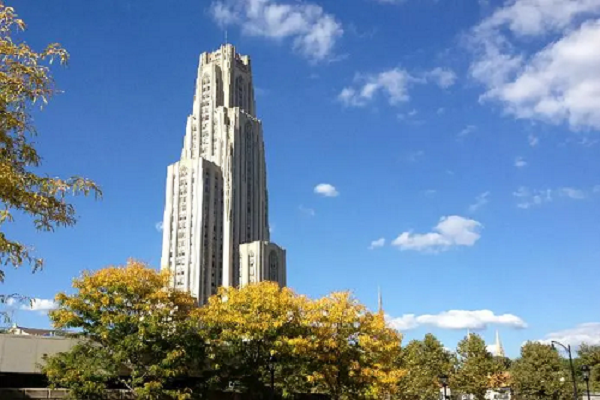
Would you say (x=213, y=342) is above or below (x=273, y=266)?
below

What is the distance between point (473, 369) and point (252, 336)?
119 feet

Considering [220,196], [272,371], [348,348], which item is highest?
[220,196]

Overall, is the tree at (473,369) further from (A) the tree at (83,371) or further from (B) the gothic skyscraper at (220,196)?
(B) the gothic skyscraper at (220,196)

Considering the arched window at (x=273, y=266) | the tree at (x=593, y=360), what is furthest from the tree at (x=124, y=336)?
the arched window at (x=273, y=266)

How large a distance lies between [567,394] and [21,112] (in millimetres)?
66327

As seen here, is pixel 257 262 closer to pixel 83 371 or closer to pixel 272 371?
pixel 272 371

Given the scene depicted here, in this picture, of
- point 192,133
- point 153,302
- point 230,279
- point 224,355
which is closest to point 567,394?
point 224,355

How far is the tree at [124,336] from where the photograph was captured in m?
29.9

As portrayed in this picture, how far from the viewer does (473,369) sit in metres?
63.5

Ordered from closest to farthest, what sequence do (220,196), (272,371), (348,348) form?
(272,371)
(348,348)
(220,196)

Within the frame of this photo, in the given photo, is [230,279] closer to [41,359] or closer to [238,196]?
[238,196]

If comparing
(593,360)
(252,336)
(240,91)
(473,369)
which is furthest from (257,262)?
(252,336)

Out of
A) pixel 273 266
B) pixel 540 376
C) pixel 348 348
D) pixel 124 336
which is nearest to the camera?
pixel 124 336

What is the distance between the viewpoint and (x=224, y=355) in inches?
1379
